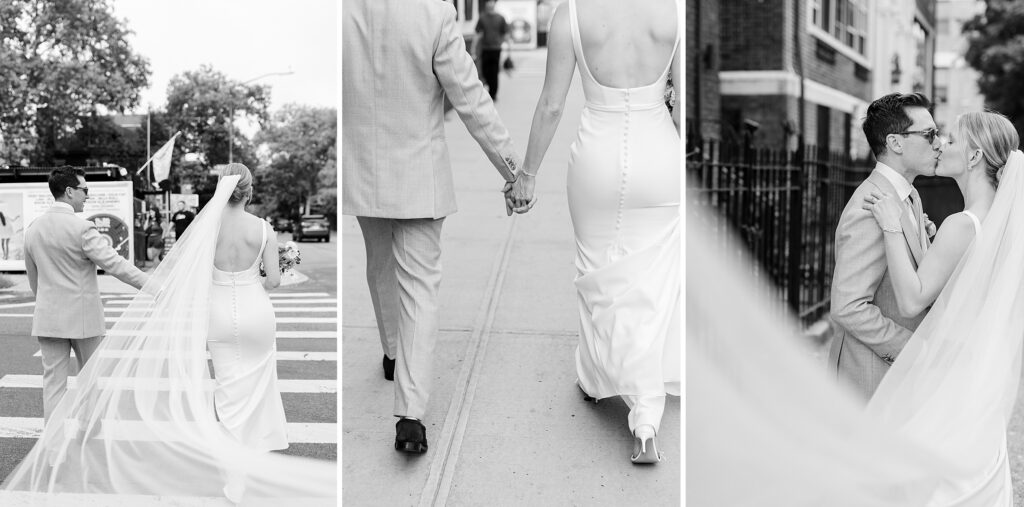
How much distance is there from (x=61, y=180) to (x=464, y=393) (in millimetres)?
1606

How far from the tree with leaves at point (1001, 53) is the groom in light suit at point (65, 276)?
84.0 ft

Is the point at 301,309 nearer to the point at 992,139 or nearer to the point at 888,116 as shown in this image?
the point at 888,116

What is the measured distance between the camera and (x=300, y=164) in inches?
132

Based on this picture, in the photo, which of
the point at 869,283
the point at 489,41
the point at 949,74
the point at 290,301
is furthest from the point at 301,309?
the point at 949,74

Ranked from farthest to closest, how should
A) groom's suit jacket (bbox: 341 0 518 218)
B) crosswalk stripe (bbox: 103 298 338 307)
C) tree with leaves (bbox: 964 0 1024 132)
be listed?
1. tree with leaves (bbox: 964 0 1024 132)
2. crosswalk stripe (bbox: 103 298 338 307)
3. groom's suit jacket (bbox: 341 0 518 218)

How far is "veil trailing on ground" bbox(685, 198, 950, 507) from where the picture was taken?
109 inches

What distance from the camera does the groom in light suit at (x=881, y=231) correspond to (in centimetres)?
273

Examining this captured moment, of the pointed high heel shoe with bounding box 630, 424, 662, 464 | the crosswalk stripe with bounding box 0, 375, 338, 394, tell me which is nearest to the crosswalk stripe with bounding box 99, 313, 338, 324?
the crosswalk stripe with bounding box 0, 375, 338, 394

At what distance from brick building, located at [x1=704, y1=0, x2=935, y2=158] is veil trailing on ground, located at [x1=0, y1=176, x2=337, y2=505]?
941 centimetres

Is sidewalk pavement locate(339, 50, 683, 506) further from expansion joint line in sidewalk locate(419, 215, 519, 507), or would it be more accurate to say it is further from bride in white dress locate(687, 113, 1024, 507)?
bride in white dress locate(687, 113, 1024, 507)

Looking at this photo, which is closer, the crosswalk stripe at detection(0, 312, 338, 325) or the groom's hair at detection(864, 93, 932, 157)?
the groom's hair at detection(864, 93, 932, 157)

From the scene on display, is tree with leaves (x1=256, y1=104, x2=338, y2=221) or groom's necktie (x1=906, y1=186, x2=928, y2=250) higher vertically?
tree with leaves (x1=256, y1=104, x2=338, y2=221)

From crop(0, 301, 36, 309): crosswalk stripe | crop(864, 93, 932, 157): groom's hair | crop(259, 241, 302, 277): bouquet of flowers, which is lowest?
crop(0, 301, 36, 309): crosswalk stripe

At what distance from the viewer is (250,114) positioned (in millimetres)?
3422
